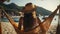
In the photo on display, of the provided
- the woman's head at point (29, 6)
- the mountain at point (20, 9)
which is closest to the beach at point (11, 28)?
the mountain at point (20, 9)

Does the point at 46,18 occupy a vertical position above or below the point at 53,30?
above

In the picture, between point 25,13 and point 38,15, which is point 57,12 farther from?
point 25,13

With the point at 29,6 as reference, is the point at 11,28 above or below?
below

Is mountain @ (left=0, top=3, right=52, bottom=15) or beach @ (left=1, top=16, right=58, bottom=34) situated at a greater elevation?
mountain @ (left=0, top=3, right=52, bottom=15)

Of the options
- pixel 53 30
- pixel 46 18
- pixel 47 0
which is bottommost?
pixel 53 30

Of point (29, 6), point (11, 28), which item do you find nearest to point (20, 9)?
point (29, 6)

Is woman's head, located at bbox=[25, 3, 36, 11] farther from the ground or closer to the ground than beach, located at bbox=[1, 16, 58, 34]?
farther from the ground

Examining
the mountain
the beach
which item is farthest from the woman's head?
the beach

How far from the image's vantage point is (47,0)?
1.97 metres

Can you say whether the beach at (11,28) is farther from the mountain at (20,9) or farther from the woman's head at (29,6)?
the woman's head at (29,6)

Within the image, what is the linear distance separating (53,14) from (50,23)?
0.11 meters


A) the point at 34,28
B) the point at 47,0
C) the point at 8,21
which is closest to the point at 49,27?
the point at 34,28

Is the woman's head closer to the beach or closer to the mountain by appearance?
the mountain

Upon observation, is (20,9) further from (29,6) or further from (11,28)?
(11,28)
